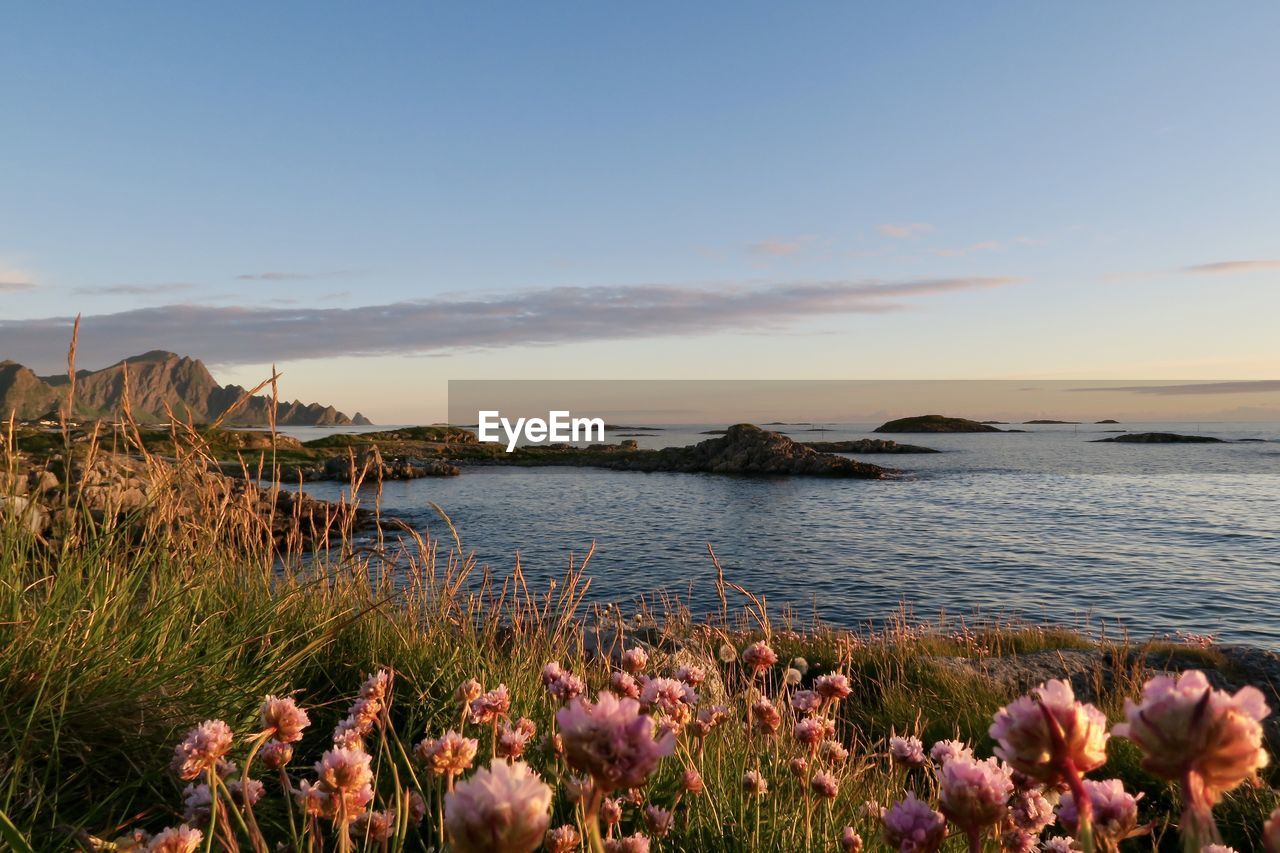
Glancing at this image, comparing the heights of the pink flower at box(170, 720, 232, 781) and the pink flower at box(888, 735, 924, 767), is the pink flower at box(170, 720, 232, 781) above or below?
above

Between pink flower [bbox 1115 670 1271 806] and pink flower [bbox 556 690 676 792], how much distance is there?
69 centimetres

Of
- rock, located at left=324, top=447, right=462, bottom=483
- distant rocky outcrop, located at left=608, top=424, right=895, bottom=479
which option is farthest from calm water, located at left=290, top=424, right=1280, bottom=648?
distant rocky outcrop, located at left=608, top=424, right=895, bottom=479

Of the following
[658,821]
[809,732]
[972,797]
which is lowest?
[658,821]

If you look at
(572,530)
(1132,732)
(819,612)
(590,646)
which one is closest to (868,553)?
(819,612)

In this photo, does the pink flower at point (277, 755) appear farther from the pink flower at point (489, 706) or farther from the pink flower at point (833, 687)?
the pink flower at point (833, 687)

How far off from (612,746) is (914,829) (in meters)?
1.11

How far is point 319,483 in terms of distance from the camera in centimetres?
5897

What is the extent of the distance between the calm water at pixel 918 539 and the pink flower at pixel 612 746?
47.4ft

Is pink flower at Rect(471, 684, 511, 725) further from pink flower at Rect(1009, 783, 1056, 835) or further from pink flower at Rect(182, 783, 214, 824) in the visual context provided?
pink flower at Rect(1009, 783, 1056, 835)

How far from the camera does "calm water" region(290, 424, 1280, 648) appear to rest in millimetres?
20812

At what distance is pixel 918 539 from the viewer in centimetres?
3244

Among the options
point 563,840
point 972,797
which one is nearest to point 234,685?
point 563,840

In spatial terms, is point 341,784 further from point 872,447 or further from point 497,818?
point 872,447

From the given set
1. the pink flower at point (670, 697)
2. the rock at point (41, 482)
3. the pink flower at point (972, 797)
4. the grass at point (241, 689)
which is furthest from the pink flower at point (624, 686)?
the rock at point (41, 482)
